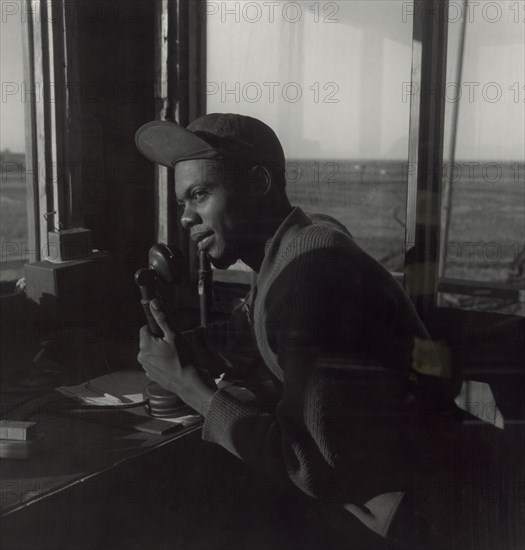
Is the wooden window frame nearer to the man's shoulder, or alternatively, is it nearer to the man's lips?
the man's lips

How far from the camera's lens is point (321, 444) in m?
1.23

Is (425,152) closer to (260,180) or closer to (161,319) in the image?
(260,180)

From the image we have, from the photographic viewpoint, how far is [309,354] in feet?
4.04

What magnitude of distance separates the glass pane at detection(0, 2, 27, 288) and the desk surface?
0.62 m

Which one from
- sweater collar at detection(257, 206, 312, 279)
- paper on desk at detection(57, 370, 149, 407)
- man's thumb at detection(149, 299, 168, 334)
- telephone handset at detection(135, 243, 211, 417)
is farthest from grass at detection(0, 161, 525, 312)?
man's thumb at detection(149, 299, 168, 334)

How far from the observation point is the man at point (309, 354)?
1248 millimetres

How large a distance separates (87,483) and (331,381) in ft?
1.79

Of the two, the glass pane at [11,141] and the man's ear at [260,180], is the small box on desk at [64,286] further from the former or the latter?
the man's ear at [260,180]

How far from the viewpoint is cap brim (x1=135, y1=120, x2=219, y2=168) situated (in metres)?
1.48

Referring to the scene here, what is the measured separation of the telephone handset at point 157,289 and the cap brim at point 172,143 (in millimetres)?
228

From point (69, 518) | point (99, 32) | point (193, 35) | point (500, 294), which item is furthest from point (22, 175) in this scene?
point (500, 294)

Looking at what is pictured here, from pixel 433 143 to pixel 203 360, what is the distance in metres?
1.04

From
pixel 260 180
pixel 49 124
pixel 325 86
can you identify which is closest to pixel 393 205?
pixel 325 86

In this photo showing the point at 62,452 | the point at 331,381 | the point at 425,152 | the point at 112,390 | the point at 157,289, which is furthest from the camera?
the point at 425,152
